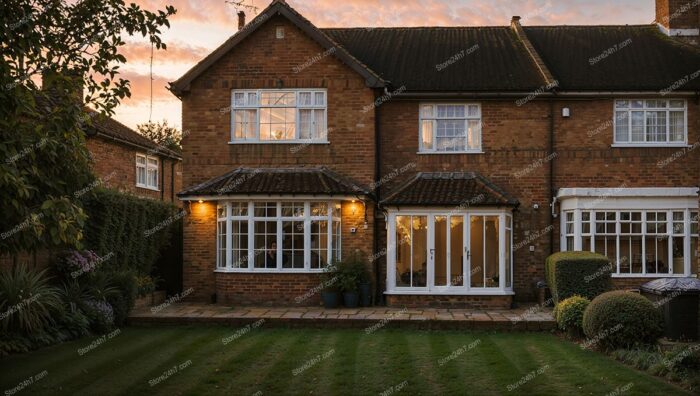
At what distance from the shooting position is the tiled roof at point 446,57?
1922 cm

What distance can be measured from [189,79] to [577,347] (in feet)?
38.3

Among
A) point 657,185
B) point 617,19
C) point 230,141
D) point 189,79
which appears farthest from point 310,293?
point 617,19

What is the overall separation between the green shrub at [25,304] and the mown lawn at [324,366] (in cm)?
62

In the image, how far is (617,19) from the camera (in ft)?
79.2

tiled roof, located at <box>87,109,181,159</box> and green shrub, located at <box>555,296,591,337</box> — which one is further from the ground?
tiled roof, located at <box>87,109,181,159</box>

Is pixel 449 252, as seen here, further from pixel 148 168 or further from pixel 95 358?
pixel 148 168

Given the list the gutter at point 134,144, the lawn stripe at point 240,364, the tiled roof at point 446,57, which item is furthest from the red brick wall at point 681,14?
the gutter at point 134,144

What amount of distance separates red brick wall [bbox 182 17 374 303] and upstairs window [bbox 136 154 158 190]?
368 inches

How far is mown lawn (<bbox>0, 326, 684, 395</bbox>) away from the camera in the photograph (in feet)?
31.3

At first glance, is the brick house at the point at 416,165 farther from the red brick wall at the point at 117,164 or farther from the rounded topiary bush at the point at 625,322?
the rounded topiary bush at the point at 625,322

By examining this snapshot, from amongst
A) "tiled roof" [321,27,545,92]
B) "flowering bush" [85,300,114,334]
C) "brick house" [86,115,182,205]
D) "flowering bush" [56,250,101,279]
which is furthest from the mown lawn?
"brick house" [86,115,182,205]

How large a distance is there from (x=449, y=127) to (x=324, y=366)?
9.83 metres

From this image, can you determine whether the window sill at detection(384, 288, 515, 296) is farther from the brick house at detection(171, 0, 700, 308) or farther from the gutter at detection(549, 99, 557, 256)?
the gutter at detection(549, 99, 557, 256)

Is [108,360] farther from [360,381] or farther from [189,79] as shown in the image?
[189,79]
